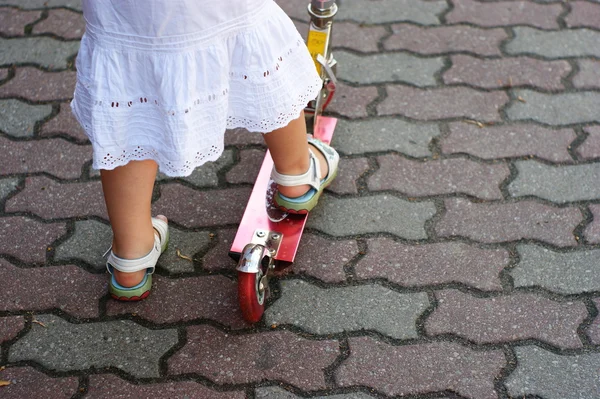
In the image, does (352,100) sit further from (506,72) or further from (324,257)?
(324,257)

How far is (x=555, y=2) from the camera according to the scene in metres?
3.36

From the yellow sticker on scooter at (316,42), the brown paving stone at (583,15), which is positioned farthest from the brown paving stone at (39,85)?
the brown paving stone at (583,15)

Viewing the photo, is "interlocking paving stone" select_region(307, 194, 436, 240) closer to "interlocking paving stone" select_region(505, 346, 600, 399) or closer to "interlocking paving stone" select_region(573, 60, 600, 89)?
"interlocking paving stone" select_region(505, 346, 600, 399)

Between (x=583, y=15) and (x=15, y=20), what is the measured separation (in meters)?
2.67

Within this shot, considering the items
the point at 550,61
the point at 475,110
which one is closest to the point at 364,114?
the point at 475,110

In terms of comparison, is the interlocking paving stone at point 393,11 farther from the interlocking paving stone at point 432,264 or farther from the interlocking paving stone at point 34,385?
the interlocking paving stone at point 34,385

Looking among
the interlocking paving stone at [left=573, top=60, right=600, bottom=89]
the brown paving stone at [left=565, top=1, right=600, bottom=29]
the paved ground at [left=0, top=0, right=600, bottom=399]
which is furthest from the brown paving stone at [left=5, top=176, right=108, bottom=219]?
the brown paving stone at [left=565, top=1, right=600, bottom=29]

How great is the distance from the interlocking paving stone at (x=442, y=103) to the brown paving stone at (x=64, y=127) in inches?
46.6

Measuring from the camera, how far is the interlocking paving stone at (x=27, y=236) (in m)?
2.26

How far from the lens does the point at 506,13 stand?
3.29 m

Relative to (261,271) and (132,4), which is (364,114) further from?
(132,4)

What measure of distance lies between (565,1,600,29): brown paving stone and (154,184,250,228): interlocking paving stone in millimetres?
1848

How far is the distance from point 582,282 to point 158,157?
1.38 meters

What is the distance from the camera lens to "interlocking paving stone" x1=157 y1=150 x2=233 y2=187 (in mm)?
2518
